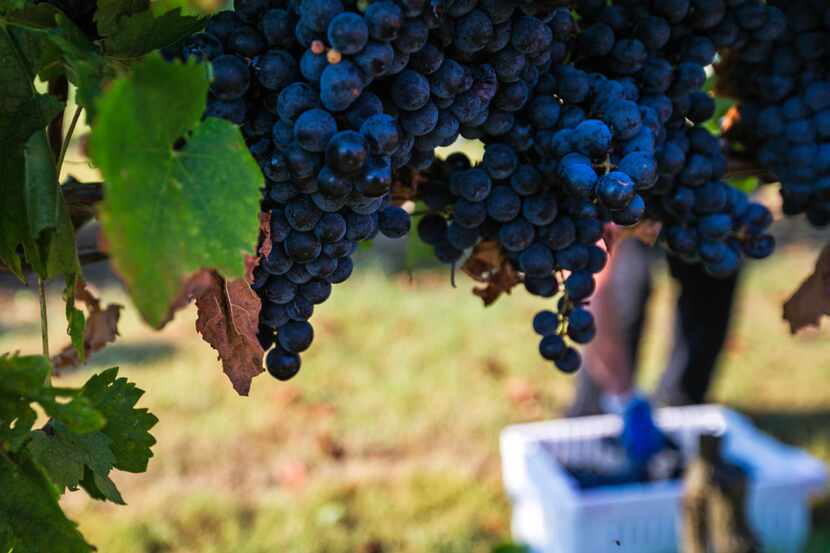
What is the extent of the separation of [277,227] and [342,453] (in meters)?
2.48

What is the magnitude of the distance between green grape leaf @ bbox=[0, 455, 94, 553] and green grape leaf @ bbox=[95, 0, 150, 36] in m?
0.29

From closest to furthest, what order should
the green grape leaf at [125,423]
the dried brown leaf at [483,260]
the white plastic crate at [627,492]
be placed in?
1. the green grape leaf at [125,423]
2. the dried brown leaf at [483,260]
3. the white plastic crate at [627,492]

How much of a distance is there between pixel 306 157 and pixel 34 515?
0.94 ft

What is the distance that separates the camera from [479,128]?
2.21 ft

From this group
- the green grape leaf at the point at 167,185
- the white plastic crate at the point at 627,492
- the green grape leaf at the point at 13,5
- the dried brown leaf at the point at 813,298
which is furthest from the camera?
the white plastic crate at the point at 627,492

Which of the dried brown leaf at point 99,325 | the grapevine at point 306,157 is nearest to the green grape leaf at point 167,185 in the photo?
the grapevine at point 306,157

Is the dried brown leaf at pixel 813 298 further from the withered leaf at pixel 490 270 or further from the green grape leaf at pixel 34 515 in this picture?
the green grape leaf at pixel 34 515

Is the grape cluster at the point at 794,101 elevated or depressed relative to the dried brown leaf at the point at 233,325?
elevated

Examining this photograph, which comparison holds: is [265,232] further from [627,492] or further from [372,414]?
[372,414]

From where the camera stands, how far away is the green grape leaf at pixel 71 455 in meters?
0.63

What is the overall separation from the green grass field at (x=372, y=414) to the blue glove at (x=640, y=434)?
1.45 feet

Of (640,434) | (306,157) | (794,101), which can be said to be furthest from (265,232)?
(640,434)

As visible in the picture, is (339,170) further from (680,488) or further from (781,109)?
(680,488)

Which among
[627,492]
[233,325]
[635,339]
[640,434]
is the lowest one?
[627,492]
